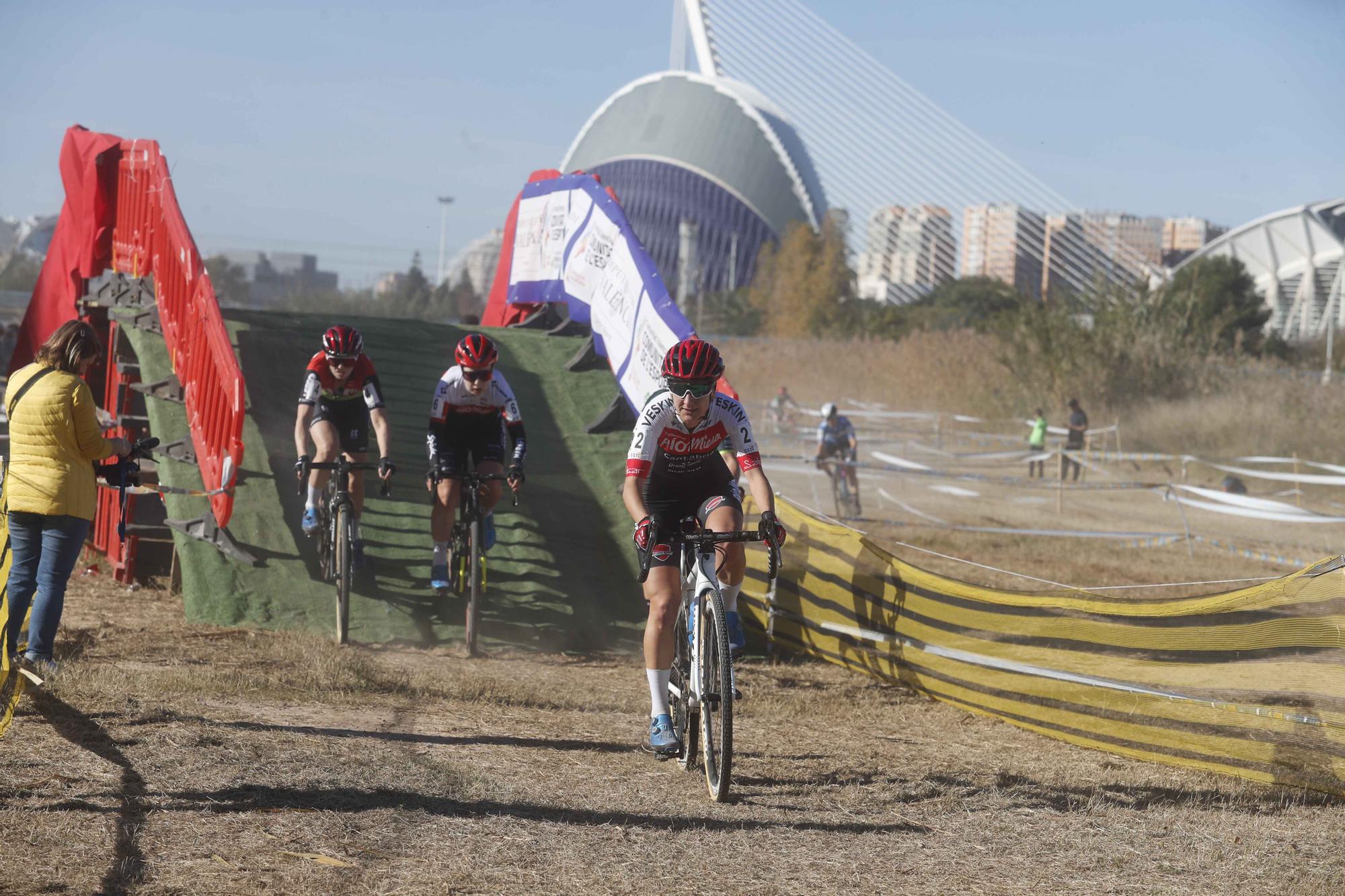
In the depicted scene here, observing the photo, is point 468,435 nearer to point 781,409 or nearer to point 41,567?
point 41,567

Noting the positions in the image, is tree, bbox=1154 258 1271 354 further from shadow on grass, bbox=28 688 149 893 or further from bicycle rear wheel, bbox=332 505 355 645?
shadow on grass, bbox=28 688 149 893

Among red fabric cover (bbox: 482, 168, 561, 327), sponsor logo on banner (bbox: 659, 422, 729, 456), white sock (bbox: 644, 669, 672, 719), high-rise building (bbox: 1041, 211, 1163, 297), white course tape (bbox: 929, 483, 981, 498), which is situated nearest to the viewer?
white sock (bbox: 644, 669, 672, 719)

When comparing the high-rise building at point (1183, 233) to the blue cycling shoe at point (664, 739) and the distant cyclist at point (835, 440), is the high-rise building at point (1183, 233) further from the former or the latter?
the blue cycling shoe at point (664, 739)

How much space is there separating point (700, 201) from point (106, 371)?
92337 mm

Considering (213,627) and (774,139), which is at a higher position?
(774,139)

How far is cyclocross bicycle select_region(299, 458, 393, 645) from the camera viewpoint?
8836 mm

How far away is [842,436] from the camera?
61.7ft

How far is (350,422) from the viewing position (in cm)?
952

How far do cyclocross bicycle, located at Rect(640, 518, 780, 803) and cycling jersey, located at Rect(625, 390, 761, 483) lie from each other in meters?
0.45

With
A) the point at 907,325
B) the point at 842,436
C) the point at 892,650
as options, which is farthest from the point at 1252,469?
the point at 907,325

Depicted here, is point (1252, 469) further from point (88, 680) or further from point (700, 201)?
point (700, 201)

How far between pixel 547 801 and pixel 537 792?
149mm

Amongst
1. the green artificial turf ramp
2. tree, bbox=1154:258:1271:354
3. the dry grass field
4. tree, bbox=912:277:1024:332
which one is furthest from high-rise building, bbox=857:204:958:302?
the dry grass field

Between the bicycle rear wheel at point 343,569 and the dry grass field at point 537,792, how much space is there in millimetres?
192
